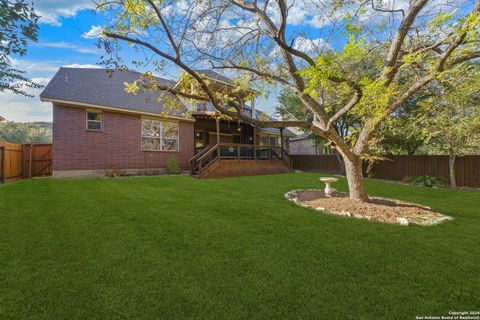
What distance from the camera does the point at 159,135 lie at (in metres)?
12.5

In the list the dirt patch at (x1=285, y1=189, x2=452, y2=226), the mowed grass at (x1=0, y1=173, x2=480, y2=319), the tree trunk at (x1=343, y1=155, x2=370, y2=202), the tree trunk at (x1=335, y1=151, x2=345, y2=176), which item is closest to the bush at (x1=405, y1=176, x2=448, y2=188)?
the tree trunk at (x1=335, y1=151, x2=345, y2=176)

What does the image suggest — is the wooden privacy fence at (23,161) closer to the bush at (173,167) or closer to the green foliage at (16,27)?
the green foliage at (16,27)

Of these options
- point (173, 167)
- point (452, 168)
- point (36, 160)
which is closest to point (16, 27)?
point (173, 167)

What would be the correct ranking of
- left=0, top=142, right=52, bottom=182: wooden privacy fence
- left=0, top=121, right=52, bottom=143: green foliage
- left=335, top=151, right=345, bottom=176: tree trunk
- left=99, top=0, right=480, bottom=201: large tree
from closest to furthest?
1. left=99, top=0, right=480, bottom=201: large tree
2. left=0, top=142, right=52, bottom=182: wooden privacy fence
3. left=335, top=151, right=345, bottom=176: tree trunk
4. left=0, top=121, right=52, bottom=143: green foliage

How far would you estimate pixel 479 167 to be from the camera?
33.8ft

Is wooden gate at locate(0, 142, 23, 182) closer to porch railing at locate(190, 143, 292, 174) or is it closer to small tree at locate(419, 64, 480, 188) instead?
porch railing at locate(190, 143, 292, 174)

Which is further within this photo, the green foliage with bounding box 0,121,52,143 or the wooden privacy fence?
the green foliage with bounding box 0,121,52,143

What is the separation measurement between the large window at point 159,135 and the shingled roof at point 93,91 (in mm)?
712

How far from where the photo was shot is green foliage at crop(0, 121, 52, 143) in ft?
103

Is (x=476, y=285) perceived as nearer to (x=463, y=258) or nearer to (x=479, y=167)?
(x=463, y=258)

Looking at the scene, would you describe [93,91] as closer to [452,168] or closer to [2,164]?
[2,164]

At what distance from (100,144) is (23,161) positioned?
3.90 m

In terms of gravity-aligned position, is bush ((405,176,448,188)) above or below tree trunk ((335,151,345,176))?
→ below

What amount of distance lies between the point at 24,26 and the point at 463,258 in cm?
842
